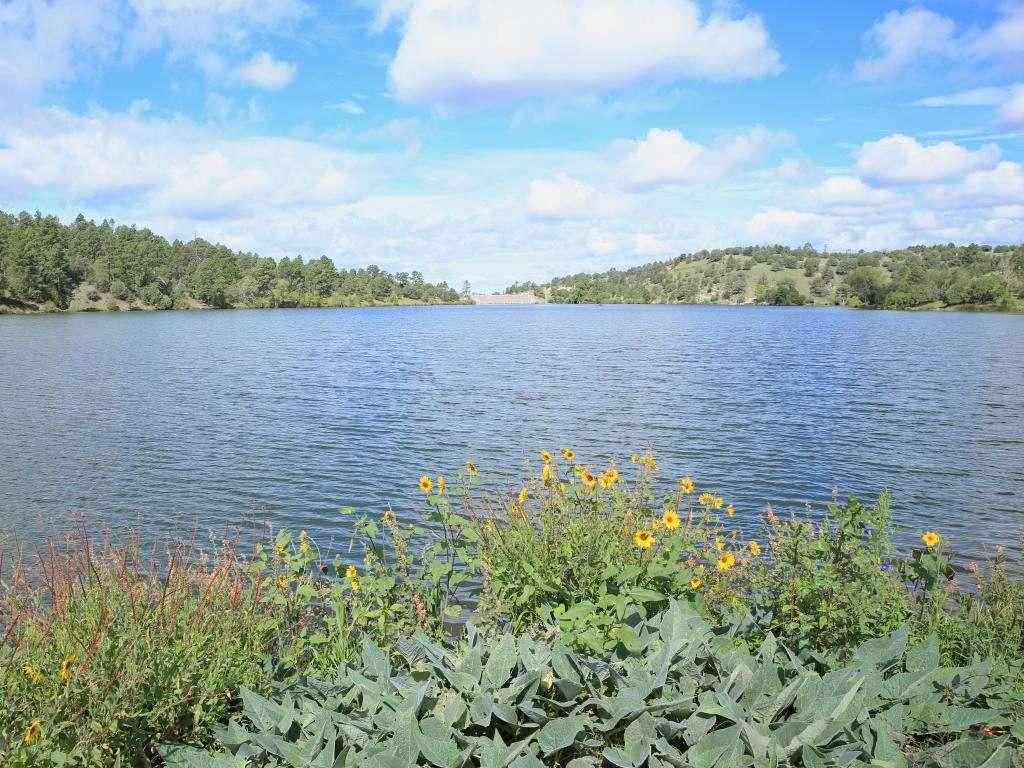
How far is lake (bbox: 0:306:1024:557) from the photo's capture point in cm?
1501

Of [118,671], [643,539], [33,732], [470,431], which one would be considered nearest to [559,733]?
[643,539]

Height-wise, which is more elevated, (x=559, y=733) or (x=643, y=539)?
(x=643, y=539)

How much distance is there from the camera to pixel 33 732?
3.44 m

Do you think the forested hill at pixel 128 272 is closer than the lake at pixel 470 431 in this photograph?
No

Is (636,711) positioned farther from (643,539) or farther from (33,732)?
(33,732)

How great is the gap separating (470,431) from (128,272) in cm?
14260

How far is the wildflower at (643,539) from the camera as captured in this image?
5176 millimetres

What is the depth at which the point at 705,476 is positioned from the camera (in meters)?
16.6

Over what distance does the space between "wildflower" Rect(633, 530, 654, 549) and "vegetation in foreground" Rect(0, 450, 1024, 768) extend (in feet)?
0.53

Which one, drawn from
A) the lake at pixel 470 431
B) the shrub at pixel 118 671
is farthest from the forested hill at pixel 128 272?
the shrub at pixel 118 671

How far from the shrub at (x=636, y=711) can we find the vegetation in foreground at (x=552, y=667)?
1 centimetres

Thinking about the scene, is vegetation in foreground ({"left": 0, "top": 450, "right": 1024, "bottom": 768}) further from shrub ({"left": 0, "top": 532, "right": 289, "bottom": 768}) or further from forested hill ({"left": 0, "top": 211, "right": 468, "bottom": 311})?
forested hill ({"left": 0, "top": 211, "right": 468, "bottom": 311})

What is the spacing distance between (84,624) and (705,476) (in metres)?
14.2

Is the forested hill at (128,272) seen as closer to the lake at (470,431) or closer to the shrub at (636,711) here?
the lake at (470,431)
